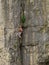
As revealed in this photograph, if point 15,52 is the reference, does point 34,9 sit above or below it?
above

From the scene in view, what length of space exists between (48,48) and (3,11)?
1.53m

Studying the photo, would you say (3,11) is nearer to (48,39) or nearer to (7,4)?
(7,4)

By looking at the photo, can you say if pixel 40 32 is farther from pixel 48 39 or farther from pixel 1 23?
pixel 1 23

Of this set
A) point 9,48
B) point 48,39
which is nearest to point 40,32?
point 48,39

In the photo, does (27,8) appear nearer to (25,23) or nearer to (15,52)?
(25,23)

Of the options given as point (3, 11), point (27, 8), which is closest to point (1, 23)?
point (3, 11)

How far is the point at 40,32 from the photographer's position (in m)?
11.1

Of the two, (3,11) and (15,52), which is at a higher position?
(3,11)

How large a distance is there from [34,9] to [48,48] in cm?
106

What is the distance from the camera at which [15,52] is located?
10.8 metres

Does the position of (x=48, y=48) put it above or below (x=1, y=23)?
below

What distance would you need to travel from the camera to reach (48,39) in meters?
11.0

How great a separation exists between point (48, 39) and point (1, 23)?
1345mm

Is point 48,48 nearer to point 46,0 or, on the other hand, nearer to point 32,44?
point 32,44
